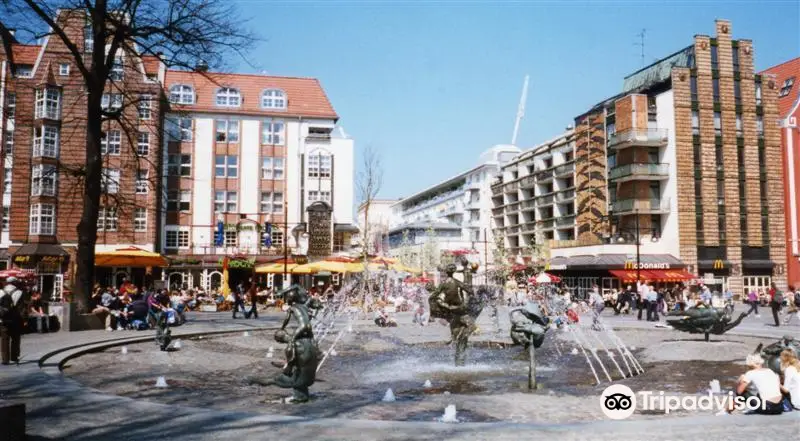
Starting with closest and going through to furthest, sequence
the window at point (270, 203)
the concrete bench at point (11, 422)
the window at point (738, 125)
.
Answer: the concrete bench at point (11, 422) → the window at point (738, 125) → the window at point (270, 203)

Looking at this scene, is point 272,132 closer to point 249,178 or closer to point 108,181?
point 249,178

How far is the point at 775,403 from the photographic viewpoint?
294 inches

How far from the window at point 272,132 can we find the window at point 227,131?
7.03 ft

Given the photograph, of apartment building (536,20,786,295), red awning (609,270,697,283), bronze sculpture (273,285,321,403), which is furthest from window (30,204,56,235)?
bronze sculpture (273,285,321,403)

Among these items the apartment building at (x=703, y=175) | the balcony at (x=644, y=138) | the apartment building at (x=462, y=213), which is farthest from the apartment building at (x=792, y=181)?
the apartment building at (x=462, y=213)

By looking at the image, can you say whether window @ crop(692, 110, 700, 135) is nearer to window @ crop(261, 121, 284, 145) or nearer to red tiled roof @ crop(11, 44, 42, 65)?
window @ crop(261, 121, 284, 145)

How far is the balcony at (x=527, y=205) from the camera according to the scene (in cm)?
7031

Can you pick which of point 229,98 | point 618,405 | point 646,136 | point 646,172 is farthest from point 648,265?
point 618,405

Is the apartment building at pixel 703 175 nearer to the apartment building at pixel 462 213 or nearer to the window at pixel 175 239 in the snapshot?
the apartment building at pixel 462 213

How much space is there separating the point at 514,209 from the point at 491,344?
5791 cm

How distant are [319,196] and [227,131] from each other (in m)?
9.08

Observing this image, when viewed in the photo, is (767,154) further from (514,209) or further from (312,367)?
(312,367)

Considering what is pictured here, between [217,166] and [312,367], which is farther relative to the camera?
[217,166]

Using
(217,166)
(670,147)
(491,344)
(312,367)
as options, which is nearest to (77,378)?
(312,367)
